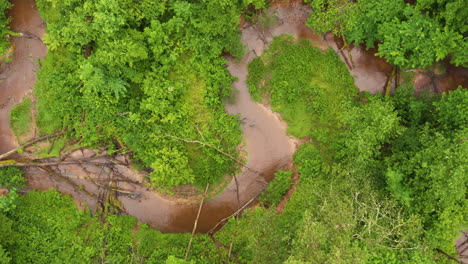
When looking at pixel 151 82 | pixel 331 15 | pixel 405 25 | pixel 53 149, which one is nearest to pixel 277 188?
pixel 151 82

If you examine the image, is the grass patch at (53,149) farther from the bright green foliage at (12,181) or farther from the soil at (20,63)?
the soil at (20,63)

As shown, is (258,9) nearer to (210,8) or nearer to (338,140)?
(210,8)

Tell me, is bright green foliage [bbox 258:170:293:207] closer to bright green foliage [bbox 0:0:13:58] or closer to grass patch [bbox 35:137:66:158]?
grass patch [bbox 35:137:66:158]

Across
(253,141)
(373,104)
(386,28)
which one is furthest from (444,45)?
(253,141)

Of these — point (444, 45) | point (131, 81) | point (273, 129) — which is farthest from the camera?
point (273, 129)

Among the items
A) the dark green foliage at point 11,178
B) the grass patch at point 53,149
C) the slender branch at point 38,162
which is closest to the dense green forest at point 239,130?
the dark green foliage at point 11,178

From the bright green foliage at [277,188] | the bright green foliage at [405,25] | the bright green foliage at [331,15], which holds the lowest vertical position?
the bright green foliage at [277,188]

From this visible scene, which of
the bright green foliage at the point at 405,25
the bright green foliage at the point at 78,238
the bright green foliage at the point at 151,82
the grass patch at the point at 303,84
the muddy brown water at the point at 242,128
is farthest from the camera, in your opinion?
the muddy brown water at the point at 242,128
